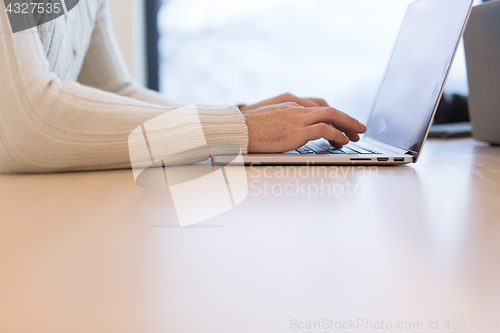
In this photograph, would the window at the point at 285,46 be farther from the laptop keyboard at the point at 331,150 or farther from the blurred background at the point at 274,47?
the laptop keyboard at the point at 331,150

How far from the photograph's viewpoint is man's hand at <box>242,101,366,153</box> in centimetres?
56

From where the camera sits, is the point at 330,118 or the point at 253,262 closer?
the point at 253,262

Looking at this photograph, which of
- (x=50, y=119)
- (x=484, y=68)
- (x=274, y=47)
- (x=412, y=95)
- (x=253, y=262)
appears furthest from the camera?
(x=274, y=47)

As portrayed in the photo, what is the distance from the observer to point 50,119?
0.51 metres

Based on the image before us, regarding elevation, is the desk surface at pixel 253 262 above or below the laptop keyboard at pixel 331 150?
above

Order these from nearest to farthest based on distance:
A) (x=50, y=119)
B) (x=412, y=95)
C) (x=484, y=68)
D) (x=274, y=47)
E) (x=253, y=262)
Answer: (x=253, y=262) < (x=50, y=119) < (x=412, y=95) < (x=484, y=68) < (x=274, y=47)

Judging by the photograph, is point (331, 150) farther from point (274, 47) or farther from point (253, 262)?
point (274, 47)

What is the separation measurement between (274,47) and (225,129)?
1934 millimetres

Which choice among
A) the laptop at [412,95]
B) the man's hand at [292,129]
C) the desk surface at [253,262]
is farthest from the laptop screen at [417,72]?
the desk surface at [253,262]

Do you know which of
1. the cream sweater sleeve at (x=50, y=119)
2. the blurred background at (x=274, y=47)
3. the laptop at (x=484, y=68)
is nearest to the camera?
the cream sweater sleeve at (x=50, y=119)

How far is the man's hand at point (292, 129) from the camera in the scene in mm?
558

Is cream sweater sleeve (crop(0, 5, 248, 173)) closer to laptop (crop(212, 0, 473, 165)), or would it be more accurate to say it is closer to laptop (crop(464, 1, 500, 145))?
laptop (crop(212, 0, 473, 165))

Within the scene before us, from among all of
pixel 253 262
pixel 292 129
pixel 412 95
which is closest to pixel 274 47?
pixel 412 95

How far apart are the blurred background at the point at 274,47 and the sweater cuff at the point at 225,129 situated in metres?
1.86
